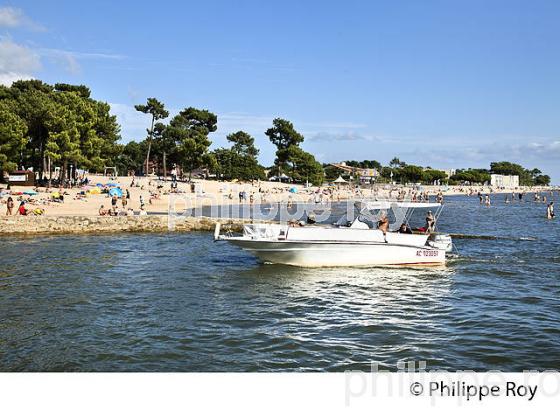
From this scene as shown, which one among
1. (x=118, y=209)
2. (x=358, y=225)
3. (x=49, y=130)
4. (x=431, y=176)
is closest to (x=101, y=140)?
(x=49, y=130)

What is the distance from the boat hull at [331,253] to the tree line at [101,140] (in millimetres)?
40979

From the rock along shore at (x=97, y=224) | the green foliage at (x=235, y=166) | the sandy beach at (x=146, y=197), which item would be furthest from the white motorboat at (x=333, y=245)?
the green foliage at (x=235, y=166)

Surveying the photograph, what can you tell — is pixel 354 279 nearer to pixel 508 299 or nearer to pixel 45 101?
pixel 508 299

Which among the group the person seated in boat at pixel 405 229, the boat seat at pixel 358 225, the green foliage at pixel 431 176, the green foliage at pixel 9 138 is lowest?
the person seated in boat at pixel 405 229

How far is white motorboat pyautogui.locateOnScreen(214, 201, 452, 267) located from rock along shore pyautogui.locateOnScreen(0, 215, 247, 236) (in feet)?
43.7

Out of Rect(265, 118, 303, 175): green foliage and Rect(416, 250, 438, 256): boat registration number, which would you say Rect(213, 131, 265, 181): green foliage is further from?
Rect(416, 250, 438, 256): boat registration number

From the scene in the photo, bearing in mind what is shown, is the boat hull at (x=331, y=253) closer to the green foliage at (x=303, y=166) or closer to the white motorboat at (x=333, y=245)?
the white motorboat at (x=333, y=245)

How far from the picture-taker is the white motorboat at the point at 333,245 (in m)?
19.9

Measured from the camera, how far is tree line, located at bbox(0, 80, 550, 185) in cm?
5472

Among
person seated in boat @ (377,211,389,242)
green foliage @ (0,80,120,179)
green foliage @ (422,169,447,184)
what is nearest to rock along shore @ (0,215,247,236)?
person seated in boat @ (377,211,389,242)

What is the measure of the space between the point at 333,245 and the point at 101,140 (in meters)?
50.8

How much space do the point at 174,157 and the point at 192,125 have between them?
880 cm

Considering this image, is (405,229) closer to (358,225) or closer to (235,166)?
(358,225)
